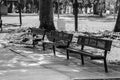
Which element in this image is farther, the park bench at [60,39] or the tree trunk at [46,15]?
the tree trunk at [46,15]

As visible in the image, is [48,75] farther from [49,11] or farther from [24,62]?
[49,11]

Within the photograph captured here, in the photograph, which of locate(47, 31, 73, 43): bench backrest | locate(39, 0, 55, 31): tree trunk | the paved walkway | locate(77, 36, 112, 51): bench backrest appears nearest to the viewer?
the paved walkway

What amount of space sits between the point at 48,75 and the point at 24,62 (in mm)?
2003

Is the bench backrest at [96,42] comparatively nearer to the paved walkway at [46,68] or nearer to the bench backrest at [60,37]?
the paved walkway at [46,68]

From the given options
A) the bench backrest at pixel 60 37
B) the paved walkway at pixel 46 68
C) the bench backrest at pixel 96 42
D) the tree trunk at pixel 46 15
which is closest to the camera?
the paved walkway at pixel 46 68

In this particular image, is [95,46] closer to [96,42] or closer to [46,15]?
[96,42]

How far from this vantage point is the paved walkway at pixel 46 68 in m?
7.48

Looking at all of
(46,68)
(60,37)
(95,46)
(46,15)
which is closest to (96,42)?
(95,46)

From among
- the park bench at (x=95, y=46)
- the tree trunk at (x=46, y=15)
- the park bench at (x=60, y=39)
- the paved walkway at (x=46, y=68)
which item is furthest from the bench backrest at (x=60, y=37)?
the tree trunk at (x=46, y=15)

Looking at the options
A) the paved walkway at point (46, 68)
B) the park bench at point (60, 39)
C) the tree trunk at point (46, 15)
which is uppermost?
the tree trunk at point (46, 15)

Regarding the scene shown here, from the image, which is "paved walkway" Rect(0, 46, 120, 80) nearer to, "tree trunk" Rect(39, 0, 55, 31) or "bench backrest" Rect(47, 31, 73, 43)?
"bench backrest" Rect(47, 31, 73, 43)

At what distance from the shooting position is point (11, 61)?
965cm

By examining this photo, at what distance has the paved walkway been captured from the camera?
748cm

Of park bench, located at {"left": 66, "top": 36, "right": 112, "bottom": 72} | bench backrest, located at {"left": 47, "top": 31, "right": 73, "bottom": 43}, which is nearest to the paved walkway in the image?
park bench, located at {"left": 66, "top": 36, "right": 112, "bottom": 72}
